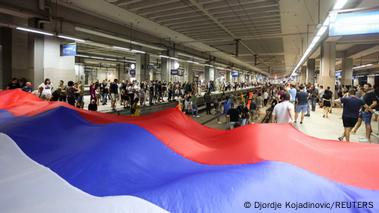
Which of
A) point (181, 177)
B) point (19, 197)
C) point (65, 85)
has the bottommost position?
point (19, 197)

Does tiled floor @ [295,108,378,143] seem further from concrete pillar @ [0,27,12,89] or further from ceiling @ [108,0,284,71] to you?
concrete pillar @ [0,27,12,89]

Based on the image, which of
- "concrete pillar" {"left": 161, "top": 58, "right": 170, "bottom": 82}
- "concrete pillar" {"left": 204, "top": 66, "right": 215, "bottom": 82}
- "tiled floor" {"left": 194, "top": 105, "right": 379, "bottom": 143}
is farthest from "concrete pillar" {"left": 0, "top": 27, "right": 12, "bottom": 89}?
"concrete pillar" {"left": 204, "top": 66, "right": 215, "bottom": 82}

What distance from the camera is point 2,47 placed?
49.2 ft

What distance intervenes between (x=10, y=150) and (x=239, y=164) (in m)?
3.55

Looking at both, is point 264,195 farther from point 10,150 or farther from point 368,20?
point 368,20

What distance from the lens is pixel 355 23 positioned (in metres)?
8.14

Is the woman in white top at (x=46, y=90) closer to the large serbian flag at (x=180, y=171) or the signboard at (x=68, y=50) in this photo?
the signboard at (x=68, y=50)

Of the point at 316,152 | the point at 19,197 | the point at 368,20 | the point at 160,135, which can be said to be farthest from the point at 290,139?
the point at 368,20

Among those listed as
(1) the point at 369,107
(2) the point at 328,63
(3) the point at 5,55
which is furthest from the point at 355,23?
Answer: (3) the point at 5,55

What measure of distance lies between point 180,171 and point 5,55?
54.3ft

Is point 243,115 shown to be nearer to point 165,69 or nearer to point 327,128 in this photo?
point 327,128

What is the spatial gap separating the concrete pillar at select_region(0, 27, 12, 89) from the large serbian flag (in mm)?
12725

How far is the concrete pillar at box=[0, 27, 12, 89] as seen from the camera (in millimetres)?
14938

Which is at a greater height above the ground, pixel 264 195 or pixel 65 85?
pixel 65 85
